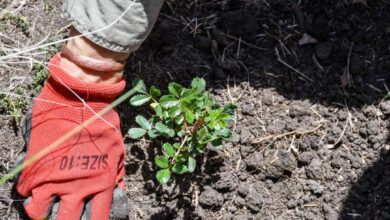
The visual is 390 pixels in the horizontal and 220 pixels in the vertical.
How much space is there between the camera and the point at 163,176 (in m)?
2.46

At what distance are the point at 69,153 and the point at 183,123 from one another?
0.43 m

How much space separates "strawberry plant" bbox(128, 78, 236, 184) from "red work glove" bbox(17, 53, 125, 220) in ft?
0.45

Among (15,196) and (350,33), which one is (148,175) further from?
(350,33)

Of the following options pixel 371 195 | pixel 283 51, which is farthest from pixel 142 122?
pixel 371 195

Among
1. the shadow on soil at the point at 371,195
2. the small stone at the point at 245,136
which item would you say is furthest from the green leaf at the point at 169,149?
the shadow on soil at the point at 371,195

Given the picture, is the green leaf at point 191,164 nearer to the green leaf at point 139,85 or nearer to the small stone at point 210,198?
the small stone at point 210,198

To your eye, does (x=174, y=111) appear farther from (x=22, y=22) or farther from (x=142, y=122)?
(x=22, y=22)

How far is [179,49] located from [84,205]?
71 cm

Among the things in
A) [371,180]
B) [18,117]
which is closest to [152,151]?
[18,117]

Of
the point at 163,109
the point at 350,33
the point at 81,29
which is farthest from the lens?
the point at 350,33

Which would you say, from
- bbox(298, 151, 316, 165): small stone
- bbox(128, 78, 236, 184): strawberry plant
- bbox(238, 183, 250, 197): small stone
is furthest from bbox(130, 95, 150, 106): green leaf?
bbox(298, 151, 316, 165): small stone

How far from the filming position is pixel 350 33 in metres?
2.71

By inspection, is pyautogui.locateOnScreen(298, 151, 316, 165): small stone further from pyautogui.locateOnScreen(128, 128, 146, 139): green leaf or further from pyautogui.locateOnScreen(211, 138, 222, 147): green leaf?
pyautogui.locateOnScreen(128, 128, 146, 139): green leaf

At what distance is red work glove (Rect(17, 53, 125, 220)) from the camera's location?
2.43m
